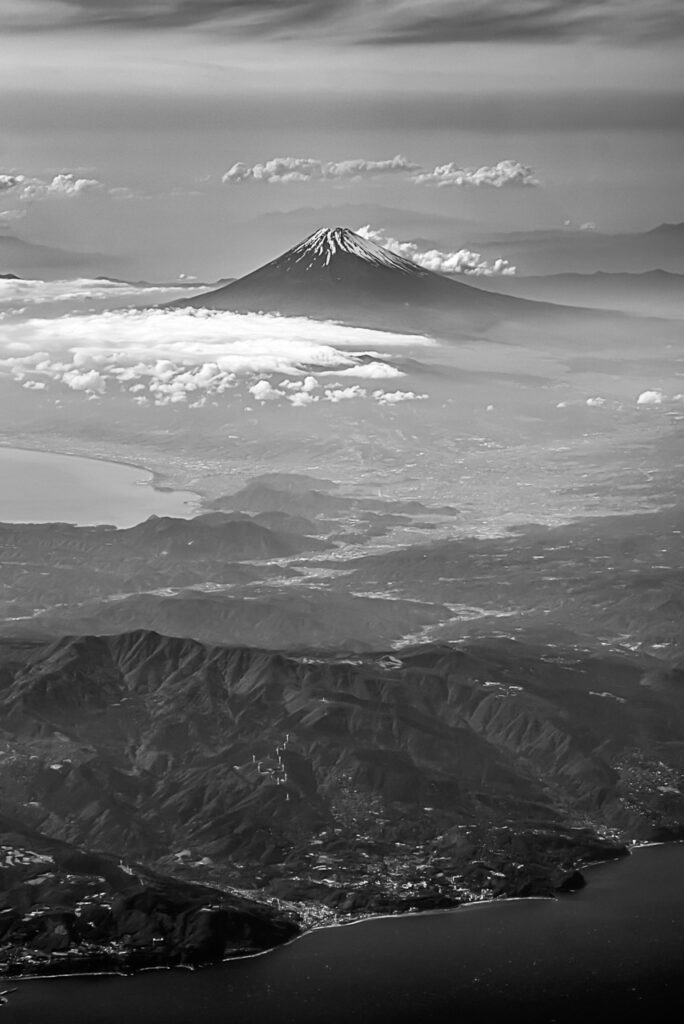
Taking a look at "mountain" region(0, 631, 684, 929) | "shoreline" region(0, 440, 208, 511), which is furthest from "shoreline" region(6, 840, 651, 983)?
"shoreline" region(0, 440, 208, 511)

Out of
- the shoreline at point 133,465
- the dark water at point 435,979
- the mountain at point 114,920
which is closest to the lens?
the dark water at point 435,979

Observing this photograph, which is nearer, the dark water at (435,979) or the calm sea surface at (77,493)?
the dark water at (435,979)

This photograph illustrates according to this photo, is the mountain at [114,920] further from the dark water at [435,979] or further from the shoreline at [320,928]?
the dark water at [435,979]

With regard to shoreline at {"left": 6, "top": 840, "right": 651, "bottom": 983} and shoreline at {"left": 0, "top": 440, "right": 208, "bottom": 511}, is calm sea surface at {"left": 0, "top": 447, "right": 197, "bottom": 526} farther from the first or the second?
shoreline at {"left": 6, "top": 840, "right": 651, "bottom": 983}

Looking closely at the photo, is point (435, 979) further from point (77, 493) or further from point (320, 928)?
point (77, 493)

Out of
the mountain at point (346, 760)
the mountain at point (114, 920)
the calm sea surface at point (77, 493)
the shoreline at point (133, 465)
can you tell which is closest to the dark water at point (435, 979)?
the mountain at point (114, 920)

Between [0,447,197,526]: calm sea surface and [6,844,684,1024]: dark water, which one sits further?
[0,447,197,526]: calm sea surface
